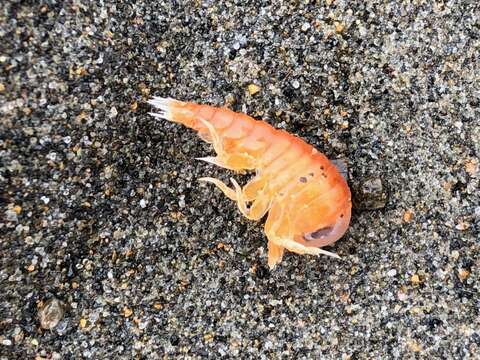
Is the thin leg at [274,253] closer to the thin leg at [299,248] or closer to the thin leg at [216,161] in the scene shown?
the thin leg at [299,248]

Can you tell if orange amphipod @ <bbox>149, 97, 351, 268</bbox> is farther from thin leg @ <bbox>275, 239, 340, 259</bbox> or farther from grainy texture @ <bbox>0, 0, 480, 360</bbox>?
grainy texture @ <bbox>0, 0, 480, 360</bbox>

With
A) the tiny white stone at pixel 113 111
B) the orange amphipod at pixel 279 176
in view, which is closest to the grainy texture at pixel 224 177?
the tiny white stone at pixel 113 111

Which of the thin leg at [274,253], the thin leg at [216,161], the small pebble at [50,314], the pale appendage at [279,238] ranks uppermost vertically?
the thin leg at [216,161]

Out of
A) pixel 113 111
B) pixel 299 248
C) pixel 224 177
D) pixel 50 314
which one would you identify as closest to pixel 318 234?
pixel 299 248

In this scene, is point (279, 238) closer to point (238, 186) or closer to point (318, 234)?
point (318, 234)

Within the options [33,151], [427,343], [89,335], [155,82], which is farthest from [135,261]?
[427,343]

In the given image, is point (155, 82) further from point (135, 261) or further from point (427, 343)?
point (427, 343)
